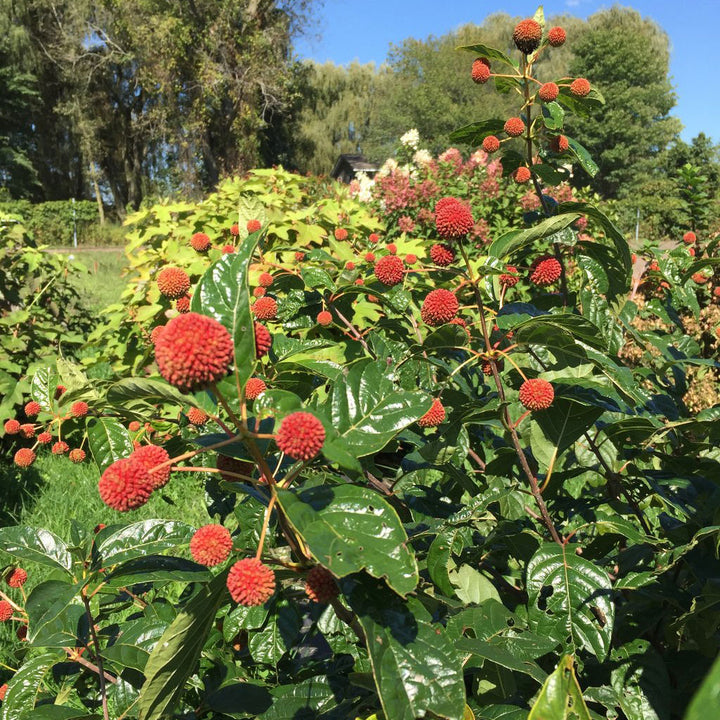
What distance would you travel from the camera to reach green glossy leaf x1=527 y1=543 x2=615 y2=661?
1180mm

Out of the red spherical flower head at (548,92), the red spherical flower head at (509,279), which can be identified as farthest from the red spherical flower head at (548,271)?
the red spherical flower head at (548,92)

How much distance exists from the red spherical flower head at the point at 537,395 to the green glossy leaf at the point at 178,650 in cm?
69

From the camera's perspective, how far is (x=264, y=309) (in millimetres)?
1560

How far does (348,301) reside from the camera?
1950mm

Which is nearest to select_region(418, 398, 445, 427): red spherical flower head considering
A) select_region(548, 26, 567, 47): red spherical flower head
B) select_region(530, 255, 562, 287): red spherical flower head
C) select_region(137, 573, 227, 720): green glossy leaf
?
select_region(530, 255, 562, 287): red spherical flower head

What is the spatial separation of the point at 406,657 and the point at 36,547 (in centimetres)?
83

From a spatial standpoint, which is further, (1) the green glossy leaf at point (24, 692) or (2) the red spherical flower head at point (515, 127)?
(2) the red spherical flower head at point (515, 127)

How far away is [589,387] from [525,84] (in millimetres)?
857

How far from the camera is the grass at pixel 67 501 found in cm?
355

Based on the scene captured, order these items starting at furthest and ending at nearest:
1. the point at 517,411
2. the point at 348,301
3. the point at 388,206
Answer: the point at 388,206
the point at 348,301
the point at 517,411

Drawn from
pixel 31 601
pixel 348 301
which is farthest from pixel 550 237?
pixel 31 601

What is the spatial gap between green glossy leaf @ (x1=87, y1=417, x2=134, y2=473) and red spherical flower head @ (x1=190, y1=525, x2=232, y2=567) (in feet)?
1.88

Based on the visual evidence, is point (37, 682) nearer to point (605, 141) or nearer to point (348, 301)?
point (348, 301)

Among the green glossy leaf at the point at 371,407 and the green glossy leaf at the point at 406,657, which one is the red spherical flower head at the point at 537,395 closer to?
the green glossy leaf at the point at 371,407
